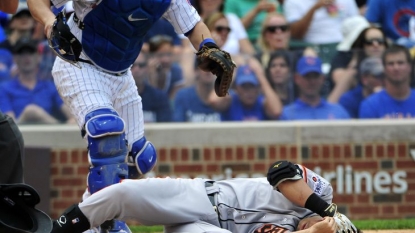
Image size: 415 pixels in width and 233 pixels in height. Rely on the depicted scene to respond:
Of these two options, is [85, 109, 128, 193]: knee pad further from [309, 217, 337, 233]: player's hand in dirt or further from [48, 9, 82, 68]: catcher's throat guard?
[309, 217, 337, 233]: player's hand in dirt

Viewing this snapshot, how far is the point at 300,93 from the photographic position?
10148 mm

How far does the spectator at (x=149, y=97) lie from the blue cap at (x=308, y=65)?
4.44ft

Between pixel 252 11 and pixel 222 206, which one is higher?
pixel 252 11

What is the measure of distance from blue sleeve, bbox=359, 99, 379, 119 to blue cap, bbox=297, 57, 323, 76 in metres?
0.57

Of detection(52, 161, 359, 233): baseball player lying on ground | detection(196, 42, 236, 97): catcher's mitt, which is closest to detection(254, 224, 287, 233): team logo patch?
detection(52, 161, 359, 233): baseball player lying on ground

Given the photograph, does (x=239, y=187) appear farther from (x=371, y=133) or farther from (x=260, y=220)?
(x=371, y=133)

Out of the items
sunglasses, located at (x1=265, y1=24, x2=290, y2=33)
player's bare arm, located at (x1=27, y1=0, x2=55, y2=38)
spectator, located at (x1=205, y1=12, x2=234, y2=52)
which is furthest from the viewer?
sunglasses, located at (x1=265, y1=24, x2=290, y2=33)

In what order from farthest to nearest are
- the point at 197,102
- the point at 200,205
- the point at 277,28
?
the point at 277,28, the point at 197,102, the point at 200,205

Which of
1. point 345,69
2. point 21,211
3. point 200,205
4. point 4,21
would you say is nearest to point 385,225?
point 345,69

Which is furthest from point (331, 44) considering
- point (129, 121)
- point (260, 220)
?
point (260, 220)

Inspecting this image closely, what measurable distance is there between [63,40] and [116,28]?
19.6 inches

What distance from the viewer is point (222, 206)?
6.12 metres

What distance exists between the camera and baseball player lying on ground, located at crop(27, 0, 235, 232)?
6.45 m

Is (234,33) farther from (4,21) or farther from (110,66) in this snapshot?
(110,66)
